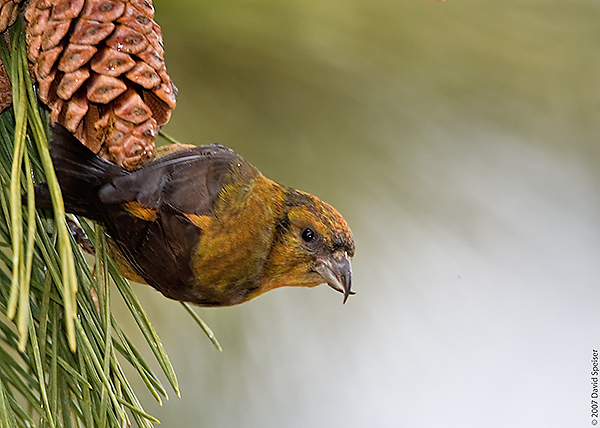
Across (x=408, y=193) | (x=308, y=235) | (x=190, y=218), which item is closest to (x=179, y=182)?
(x=190, y=218)

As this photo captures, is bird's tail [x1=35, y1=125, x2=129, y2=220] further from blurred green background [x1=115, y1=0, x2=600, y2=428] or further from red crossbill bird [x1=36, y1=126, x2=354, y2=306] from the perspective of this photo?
blurred green background [x1=115, y1=0, x2=600, y2=428]

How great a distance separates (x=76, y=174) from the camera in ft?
1.05

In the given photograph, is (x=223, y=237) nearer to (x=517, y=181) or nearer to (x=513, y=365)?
(x=517, y=181)

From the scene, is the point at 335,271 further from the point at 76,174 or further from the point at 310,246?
the point at 76,174

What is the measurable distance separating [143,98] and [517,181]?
2.24ft

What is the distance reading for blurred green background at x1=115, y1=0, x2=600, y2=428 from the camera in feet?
2.08

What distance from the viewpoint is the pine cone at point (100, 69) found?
1.07 ft

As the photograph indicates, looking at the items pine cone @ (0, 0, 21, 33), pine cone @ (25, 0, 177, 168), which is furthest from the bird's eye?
pine cone @ (0, 0, 21, 33)

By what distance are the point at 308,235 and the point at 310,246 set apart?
11 millimetres

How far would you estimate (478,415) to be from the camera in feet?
3.23

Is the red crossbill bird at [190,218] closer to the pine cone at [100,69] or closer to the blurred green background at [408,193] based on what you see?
the pine cone at [100,69]

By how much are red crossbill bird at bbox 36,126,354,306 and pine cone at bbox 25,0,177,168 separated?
0.8 inches

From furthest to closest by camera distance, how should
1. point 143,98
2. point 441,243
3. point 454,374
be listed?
point 454,374 → point 441,243 → point 143,98

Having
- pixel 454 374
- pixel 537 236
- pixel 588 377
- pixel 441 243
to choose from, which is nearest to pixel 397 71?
pixel 441 243
